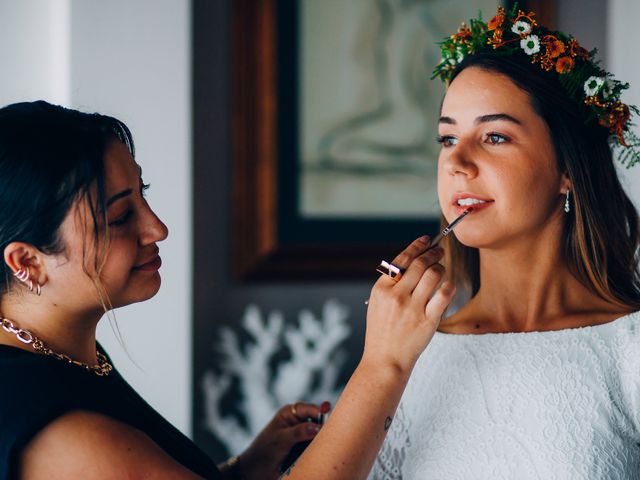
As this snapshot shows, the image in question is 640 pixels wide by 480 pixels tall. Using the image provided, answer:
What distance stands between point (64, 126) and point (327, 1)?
5.63 feet

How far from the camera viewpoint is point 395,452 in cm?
137

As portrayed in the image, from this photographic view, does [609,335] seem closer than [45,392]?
No

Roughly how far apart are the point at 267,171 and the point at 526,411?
154 centimetres

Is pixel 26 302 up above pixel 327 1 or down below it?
below

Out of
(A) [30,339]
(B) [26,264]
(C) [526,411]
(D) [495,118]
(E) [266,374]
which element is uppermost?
(D) [495,118]

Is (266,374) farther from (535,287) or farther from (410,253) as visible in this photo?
(410,253)

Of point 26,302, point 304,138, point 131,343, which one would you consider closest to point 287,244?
point 304,138

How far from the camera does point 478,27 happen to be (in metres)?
1.41

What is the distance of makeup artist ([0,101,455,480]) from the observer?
96cm

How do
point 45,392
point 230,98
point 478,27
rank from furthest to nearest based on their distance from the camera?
point 230,98
point 478,27
point 45,392

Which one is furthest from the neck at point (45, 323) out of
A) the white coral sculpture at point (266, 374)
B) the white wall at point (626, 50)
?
the white wall at point (626, 50)

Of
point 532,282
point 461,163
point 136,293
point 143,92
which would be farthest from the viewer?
point 143,92

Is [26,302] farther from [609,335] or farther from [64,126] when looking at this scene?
[609,335]

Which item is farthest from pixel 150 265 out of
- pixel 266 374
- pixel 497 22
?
pixel 266 374
